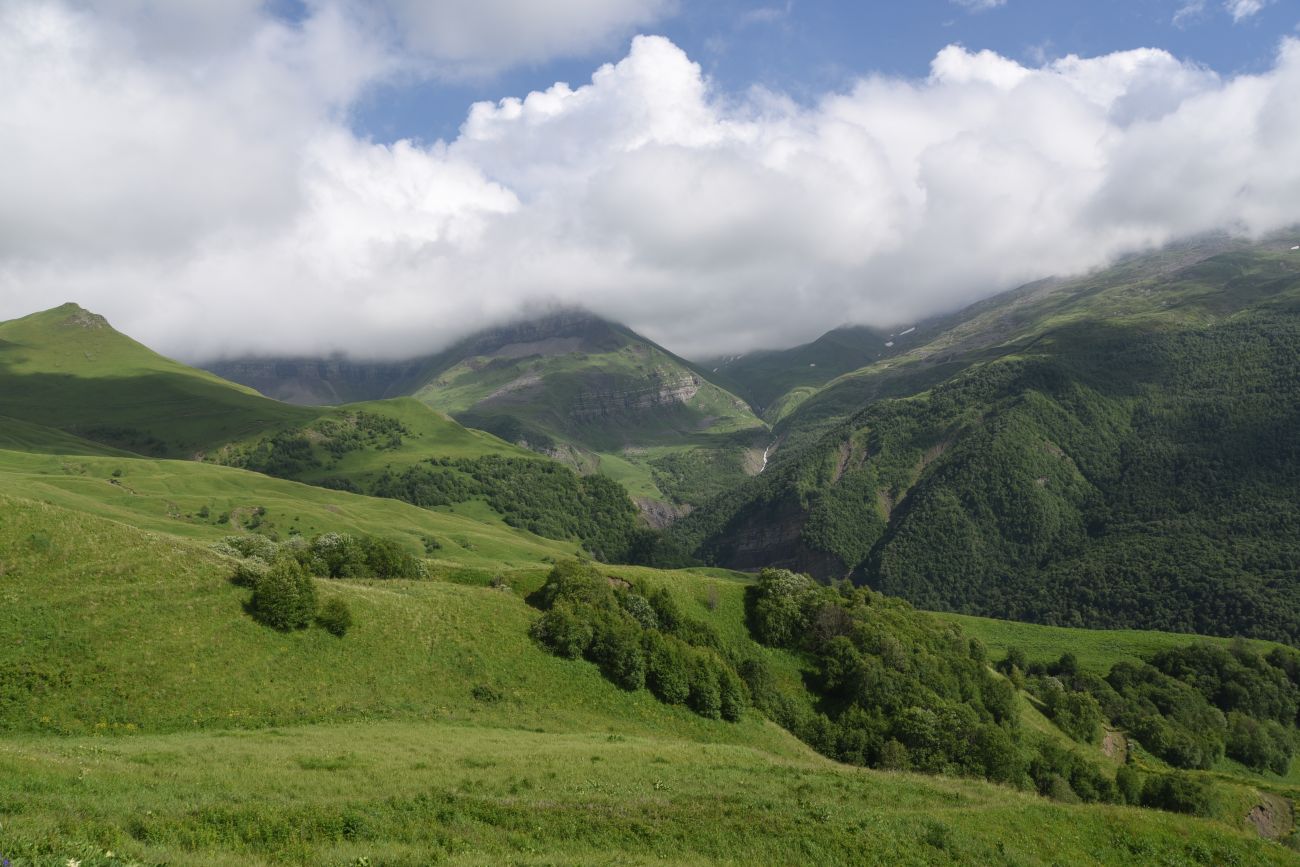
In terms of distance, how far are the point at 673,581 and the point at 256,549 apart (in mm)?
52086

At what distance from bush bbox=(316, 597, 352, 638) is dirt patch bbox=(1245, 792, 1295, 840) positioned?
3883 inches

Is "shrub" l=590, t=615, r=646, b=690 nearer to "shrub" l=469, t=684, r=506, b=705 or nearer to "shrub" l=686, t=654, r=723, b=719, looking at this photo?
"shrub" l=686, t=654, r=723, b=719

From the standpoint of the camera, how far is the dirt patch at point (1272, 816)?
79625mm

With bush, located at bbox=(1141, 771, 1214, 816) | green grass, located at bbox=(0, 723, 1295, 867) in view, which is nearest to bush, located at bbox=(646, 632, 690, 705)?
green grass, located at bbox=(0, 723, 1295, 867)

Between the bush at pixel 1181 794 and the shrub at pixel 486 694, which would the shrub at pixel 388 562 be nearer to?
the shrub at pixel 486 694

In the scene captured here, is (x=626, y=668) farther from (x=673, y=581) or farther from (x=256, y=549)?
(x=256, y=549)

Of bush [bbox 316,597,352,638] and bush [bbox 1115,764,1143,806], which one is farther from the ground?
bush [bbox 316,597,352,638]

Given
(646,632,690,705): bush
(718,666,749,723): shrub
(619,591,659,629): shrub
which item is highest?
(619,591,659,629): shrub

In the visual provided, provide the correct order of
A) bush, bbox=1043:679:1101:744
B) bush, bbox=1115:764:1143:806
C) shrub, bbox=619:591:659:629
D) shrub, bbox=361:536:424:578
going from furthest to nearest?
bush, bbox=1043:679:1101:744 < bush, bbox=1115:764:1143:806 < shrub, bbox=361:536:424:578 < shrub, bbox=619:591:659:629

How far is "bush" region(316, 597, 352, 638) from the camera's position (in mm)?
57844

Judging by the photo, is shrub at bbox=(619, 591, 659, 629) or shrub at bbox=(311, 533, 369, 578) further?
shrub at bbox=(619, 591, 659, 629)

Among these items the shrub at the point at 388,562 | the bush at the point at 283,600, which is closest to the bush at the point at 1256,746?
the shrub at the point at 388,562

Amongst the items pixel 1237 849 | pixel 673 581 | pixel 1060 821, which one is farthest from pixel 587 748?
pixel 673 581

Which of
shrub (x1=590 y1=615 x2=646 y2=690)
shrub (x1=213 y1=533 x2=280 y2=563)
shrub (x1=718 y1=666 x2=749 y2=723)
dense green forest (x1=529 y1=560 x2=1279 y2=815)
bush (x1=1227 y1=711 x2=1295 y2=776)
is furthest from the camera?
bush (x1=1227 y1=711 x2=1295 y2=776)
